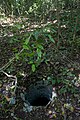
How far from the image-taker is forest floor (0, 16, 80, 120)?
9.97 feet

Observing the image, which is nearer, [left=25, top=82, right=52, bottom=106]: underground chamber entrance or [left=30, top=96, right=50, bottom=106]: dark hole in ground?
[left=25, top=82, right=52, bottom=106]: underground chamber entrance

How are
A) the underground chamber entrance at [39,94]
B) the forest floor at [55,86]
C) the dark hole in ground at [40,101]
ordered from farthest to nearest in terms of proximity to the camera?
1. the dark hole in ground at [40,101]
2. the underground chamber entrance at [39,94]
3. the forest floor at [55,86]

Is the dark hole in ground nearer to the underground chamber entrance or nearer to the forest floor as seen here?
the underground chamber entrance

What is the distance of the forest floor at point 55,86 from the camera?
9.97 ft

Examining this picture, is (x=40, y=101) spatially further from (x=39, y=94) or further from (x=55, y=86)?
(x=55, y=86)

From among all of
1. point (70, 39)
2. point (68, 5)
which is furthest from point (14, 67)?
point (68, 5)

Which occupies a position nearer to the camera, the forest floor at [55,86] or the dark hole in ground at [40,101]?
the forest floor at [55,86]

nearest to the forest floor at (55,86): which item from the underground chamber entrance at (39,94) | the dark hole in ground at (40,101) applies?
the underground chamber entrance at (39,94)

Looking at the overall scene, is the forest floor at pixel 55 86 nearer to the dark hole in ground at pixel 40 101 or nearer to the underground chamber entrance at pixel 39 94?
the underground chamber entrance at pixel 39 94

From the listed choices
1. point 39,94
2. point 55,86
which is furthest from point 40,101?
point 55,86

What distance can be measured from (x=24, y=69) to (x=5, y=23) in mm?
2368

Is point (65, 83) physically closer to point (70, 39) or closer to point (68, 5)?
point (70, 39)

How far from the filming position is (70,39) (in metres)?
4.39

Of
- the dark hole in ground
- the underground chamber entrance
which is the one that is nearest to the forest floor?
the underground chamber entrance
